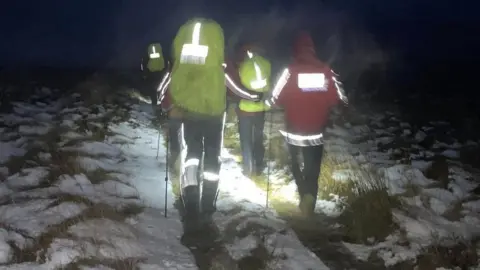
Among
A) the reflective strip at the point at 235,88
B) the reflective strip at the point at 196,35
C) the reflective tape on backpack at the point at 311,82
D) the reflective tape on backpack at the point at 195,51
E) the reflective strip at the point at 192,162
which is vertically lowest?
the reflective strip at the point at 192,162

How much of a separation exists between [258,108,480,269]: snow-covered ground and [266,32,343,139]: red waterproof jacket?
43.9 inches

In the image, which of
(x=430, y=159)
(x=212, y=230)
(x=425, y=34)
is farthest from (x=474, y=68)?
(x=212, y=230)

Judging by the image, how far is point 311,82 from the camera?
255 inches

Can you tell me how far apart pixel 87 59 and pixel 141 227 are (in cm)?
3985

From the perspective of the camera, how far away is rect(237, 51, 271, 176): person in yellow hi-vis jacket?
7859mm

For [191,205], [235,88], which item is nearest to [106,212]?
[191,205]

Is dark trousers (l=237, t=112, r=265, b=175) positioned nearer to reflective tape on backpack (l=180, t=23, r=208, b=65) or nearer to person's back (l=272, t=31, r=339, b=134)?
person's back (l=272, t=31, r=339, b=134)

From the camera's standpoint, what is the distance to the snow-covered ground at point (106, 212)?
15.7 ft

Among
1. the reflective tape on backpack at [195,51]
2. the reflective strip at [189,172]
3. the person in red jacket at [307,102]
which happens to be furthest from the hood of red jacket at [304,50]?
the reflective strip at [189,172]

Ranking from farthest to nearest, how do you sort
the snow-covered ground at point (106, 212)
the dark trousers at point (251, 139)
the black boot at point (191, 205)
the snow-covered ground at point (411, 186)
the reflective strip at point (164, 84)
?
the dark trousers at point (251, 139), the reflective strip at point (164, 84), the black boot at point (191, 205), the snow-covered ground at point (411, 186), the snow-covered ground at point (106, 212)

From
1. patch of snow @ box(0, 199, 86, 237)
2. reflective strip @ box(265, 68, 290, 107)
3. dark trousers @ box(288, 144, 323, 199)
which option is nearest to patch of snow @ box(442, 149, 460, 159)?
dark trousers @ box(288, 144, 323, 199)

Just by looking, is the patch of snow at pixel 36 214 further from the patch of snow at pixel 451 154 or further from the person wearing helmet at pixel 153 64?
the patch of snow at pixel 451 154

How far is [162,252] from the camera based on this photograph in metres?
5.01

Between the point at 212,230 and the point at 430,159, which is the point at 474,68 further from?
the point at 212,230
